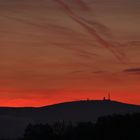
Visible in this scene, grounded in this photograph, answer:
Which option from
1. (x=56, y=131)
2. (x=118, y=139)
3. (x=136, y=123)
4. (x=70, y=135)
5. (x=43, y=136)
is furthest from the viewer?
(x=56, y=131)

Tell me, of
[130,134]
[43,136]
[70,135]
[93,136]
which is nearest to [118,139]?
[130,134]

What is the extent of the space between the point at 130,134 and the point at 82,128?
25.4m

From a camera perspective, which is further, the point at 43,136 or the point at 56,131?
the point at 56,131

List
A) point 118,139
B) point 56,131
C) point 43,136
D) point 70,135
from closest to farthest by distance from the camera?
point 118,139 → point 70,135 → point 43,136 → point 56,131

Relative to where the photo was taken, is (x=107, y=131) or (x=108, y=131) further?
(x=107, y=131)

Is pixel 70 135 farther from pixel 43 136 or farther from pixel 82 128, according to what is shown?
pixel 43 136

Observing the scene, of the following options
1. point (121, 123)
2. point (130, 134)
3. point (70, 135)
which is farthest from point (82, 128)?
point (130, 134)

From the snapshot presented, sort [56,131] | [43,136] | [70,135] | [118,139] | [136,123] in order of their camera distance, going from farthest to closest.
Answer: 1. [56,131]
2. [43,136]
3. [70,135]
4. [136,123]
5. [118,139]

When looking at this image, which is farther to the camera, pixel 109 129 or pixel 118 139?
pixel 109 129

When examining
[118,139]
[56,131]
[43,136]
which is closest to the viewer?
[118,139]

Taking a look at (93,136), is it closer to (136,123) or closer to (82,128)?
(136,123)

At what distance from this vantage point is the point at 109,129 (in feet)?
403

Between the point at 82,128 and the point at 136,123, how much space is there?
19.2 metres

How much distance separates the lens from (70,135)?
441 feet
